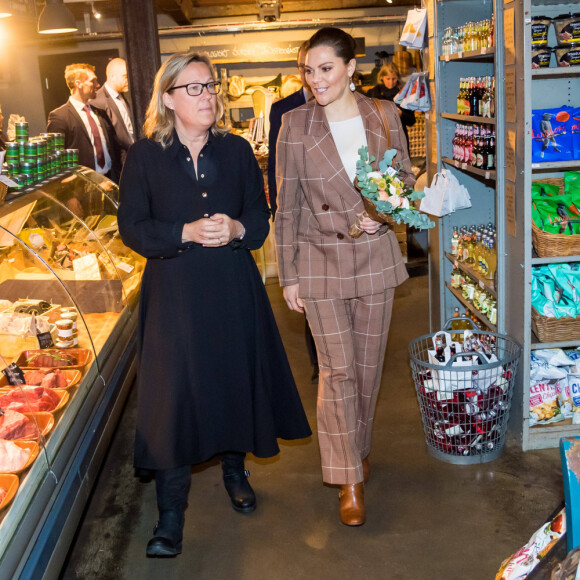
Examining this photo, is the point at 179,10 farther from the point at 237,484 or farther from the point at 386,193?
the point at 386,193

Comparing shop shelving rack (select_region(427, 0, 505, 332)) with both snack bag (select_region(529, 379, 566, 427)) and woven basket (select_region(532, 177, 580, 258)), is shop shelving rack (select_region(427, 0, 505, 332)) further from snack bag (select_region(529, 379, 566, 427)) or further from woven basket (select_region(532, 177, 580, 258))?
woven basket (select_region(532, 177, 580, 258))

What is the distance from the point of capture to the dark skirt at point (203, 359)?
3.20 metres

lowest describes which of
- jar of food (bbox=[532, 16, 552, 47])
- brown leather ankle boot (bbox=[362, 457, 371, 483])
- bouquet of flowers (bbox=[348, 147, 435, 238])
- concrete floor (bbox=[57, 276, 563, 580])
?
concrete floor (bbox=[57, 276, 563, 580])

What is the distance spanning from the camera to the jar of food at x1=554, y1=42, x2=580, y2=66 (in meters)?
3.84

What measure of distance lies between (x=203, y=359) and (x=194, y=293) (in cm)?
29

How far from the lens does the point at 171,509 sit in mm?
3311

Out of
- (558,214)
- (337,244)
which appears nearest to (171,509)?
(337,244)

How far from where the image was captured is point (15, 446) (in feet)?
8.98

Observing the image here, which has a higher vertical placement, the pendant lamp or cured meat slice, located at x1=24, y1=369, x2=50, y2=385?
the pendant lamp

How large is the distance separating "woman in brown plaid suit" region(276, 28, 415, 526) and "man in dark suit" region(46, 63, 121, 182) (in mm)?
4264

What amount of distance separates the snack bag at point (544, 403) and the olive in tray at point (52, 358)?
229 centimetres

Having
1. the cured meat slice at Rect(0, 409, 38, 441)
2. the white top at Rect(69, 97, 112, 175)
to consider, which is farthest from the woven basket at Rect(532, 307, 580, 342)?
the white top at Rect(69, 97, 112, 175)

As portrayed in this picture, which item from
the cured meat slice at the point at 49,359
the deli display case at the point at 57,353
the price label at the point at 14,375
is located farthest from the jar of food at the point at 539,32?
the price label at the point at 14,375

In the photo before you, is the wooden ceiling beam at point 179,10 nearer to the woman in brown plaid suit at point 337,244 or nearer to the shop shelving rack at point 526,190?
the shop shelving rack at point 526,190
